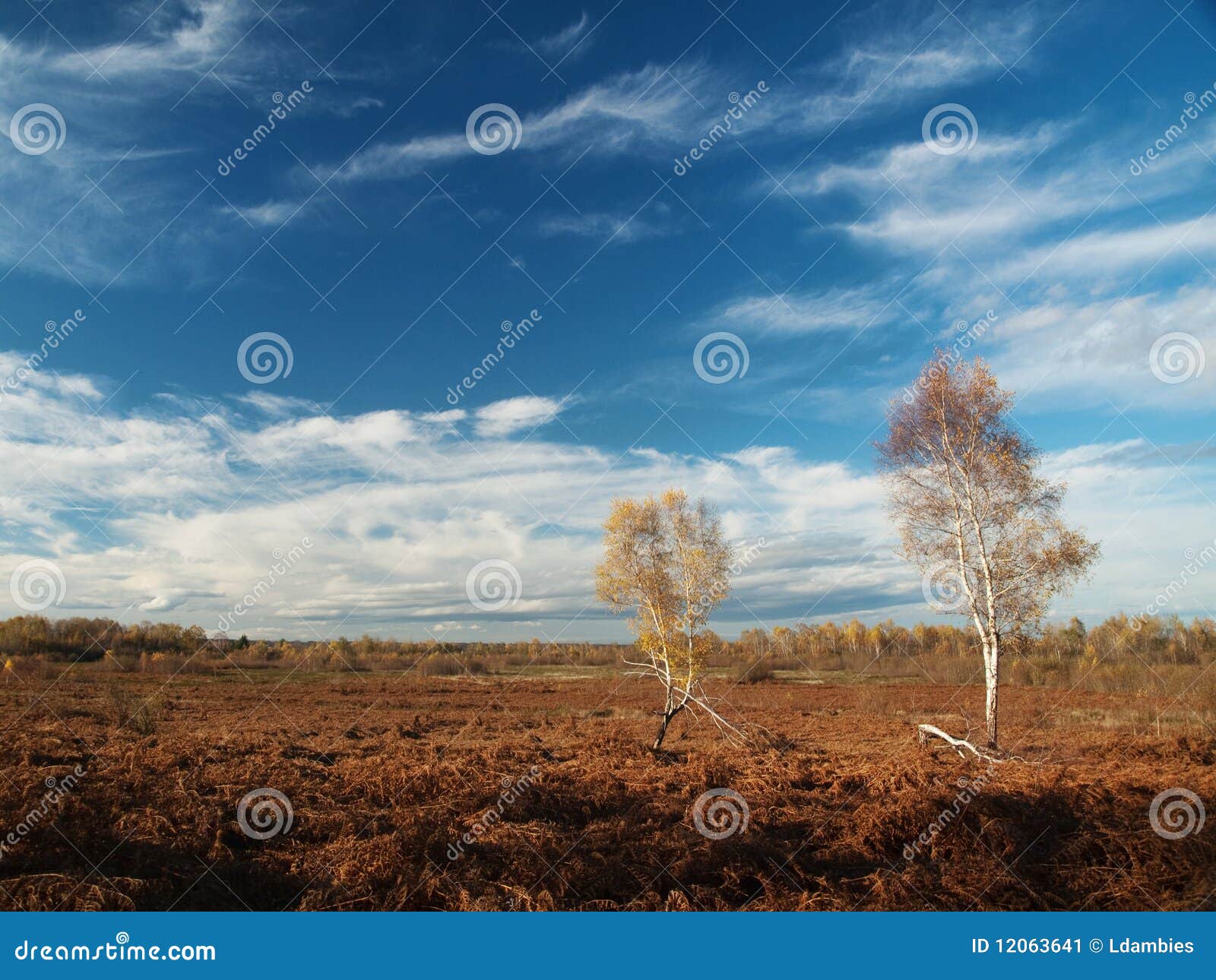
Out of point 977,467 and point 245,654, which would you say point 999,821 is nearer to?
point 977,467

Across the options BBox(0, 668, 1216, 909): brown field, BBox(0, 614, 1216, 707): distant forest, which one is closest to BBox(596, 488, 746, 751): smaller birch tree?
BBox(0, 668, 1216, 909): brown field

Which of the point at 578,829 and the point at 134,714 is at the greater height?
the point at 134,714

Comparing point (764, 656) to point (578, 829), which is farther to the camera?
point (764, 656)

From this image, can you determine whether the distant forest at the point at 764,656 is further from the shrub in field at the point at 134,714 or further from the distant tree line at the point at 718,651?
the shrub in field at the point at 134,714

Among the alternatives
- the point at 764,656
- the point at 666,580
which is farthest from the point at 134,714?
the point at 764,656

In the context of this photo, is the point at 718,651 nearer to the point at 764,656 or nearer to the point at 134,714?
the point at 134,714

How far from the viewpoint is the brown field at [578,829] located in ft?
27.2

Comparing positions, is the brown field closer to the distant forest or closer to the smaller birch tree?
the smaller birch tree

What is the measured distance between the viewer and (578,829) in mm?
10758

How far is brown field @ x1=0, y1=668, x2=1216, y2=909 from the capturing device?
27.2 ft

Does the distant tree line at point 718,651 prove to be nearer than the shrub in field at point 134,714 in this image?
No

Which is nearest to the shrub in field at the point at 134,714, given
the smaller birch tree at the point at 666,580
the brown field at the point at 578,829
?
the brown field at the point at 578,829

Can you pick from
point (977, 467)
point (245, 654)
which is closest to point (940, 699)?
point (977, 467)

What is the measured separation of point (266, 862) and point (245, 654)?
7476 cm
